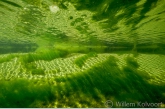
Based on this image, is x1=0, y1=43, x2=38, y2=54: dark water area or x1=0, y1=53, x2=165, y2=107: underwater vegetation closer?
x1=0, y1=53, x2=165, y2=107: underwater vegetation

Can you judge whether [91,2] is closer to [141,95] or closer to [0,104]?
[141,95]

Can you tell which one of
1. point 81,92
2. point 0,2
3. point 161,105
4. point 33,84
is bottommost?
point 161,105

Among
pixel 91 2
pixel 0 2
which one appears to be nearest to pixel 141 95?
pixel 91 2

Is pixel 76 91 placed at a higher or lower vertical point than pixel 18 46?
lower

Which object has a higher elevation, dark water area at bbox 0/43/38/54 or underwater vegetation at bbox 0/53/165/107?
dark water area at bbox 0/43/38/54

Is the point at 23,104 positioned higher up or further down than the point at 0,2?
further down

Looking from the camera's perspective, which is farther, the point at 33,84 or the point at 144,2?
the point at 144,2

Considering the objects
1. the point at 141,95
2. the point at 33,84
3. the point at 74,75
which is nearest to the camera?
the point at 141,95

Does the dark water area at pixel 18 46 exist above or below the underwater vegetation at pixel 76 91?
above

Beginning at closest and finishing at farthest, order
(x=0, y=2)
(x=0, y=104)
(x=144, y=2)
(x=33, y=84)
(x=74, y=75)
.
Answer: (x=0, y=104), (x=33, y=84), (x=74, y=75), (x=144, y=2), (x=0, y=2)

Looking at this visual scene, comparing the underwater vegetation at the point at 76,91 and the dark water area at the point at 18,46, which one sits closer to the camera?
the underwater vegetation at the point at 76,91
